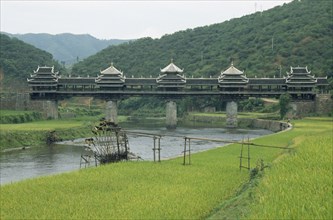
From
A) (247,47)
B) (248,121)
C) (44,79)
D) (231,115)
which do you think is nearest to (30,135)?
(44,79)

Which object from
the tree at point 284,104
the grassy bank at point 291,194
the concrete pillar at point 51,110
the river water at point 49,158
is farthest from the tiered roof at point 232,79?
the grassy bank at point 291,194

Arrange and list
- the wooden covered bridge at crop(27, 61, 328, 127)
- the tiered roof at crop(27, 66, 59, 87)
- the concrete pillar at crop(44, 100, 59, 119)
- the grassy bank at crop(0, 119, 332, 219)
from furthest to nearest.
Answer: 1. the tiered roof at crop(27, 66, 59, 87)
2. the concrete pillar at crop(44, 100, 59, 119)
3. the wooden covered bridge at crop(27, 61, 328, 127)
4. the grassy bank at crop(0, 119, 332, 219)

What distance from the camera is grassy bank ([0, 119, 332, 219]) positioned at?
47.2 feet

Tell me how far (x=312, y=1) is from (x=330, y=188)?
135785mm

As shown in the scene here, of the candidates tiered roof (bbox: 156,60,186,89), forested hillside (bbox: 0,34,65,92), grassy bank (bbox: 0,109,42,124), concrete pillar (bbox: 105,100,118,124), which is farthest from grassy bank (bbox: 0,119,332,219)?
forested hillside (bbox: 0,34,65,92)

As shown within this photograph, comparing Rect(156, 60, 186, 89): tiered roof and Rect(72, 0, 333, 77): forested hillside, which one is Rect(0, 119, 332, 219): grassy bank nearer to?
Rect(156, 60, 186, 89): tiered roof

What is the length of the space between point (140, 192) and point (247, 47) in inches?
4104

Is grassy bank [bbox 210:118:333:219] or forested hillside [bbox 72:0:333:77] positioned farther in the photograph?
forested hillside [bbox 72:0:333:77]

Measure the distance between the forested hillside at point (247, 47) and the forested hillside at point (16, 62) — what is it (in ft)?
52.2

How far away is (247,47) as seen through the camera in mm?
117938

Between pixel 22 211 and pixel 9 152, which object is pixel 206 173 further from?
pixel 9 152

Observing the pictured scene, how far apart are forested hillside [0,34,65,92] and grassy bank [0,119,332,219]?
7773 cm

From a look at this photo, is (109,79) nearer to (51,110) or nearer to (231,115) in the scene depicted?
(51,110)

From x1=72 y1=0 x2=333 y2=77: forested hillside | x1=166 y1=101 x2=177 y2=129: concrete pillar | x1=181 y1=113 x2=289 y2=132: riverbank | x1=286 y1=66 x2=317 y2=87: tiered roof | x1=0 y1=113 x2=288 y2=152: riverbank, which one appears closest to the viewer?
x1=0 y1=113 x2=288 y2=152: riverbank
